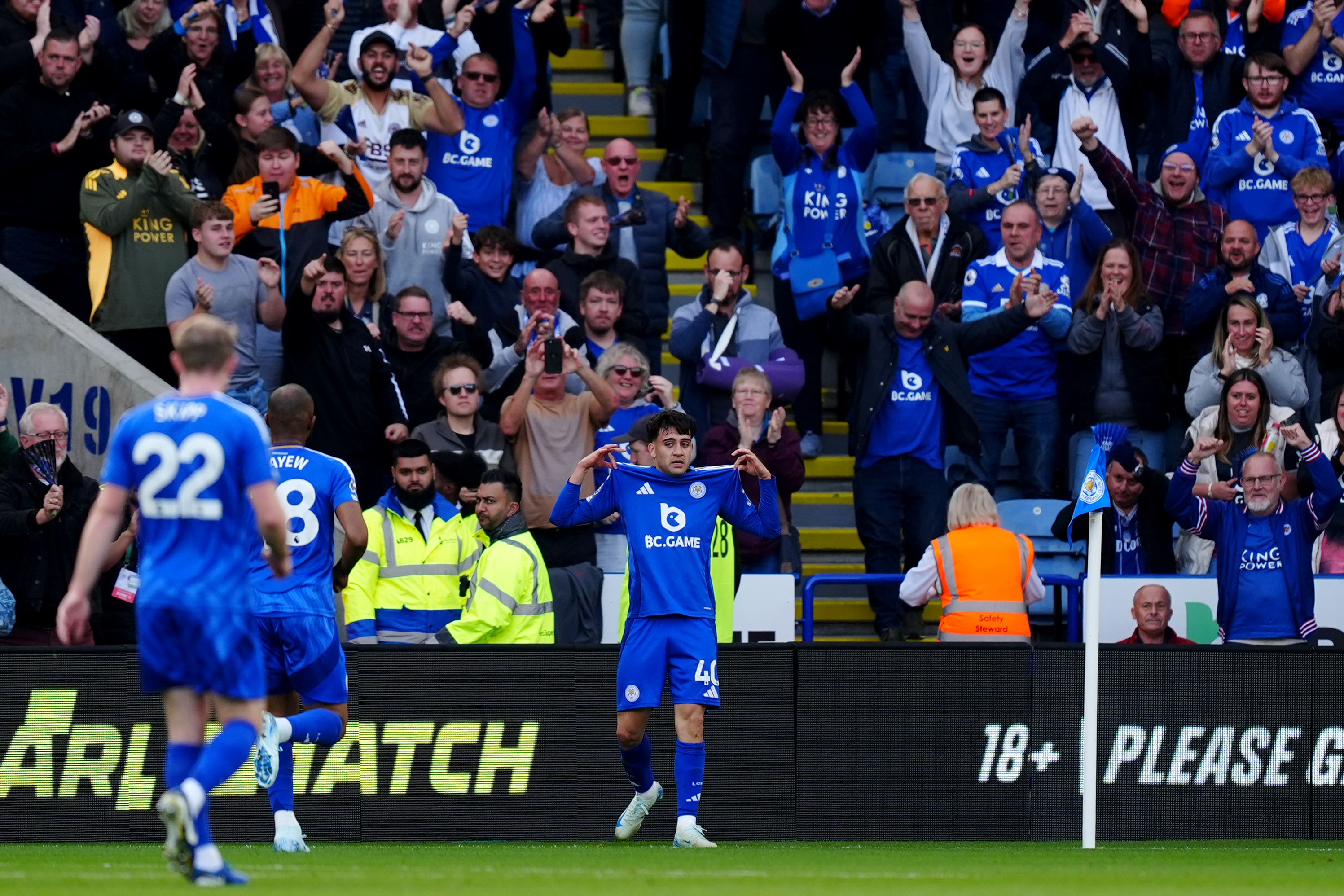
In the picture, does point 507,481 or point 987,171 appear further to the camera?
point 987,171

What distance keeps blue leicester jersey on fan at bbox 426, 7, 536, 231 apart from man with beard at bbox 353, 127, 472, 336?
0.77 metres

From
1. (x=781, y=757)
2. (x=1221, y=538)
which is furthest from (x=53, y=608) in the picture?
(x=1221, y=538)

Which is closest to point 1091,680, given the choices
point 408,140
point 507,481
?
point 507,481

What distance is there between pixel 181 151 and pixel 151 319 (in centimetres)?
124

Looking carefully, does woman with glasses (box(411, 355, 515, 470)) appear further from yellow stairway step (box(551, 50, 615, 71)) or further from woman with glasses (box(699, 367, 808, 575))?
yellow stairway step (box(551, 50, 615, 71))

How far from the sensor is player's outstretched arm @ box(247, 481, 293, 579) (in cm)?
661

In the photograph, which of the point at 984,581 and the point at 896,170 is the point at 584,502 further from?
the point at 896,170

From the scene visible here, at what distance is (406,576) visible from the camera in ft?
37.1

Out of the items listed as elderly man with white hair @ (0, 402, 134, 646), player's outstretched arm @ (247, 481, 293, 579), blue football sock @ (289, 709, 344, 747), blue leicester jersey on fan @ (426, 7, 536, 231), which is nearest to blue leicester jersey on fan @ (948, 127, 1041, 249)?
blue leicester jersey on fan @ (426, 7, 536, 231)

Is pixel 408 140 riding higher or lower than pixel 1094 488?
higher

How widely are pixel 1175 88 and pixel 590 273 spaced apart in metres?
5.54

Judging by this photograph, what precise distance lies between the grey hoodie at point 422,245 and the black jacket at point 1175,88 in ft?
19.3

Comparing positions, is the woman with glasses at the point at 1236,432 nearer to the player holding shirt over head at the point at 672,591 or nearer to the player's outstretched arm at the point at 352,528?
the player holding shirt over head at the point at 672,591

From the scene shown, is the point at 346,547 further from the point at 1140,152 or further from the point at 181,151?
the point at 1140,152
